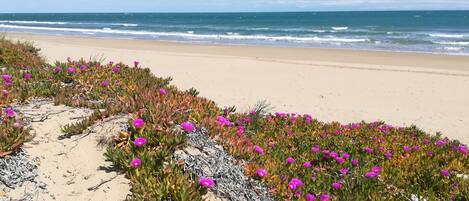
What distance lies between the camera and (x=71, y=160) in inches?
170

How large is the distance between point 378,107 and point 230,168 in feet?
32.4

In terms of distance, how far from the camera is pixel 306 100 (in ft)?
45.3

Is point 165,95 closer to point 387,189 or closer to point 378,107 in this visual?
point 387,189

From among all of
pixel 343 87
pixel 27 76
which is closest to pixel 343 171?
pixel 27 76

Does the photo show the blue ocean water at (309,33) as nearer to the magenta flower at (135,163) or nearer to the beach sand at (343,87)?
the beach sand at (343,87)

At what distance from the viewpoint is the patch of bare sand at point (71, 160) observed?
3.89 meters

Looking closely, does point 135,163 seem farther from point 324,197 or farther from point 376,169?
point 376,169

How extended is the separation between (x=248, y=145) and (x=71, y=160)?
196cm

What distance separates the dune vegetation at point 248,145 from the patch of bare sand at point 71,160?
139mm

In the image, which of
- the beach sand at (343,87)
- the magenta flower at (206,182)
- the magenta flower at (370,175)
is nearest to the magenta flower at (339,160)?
the magenta flower at (370,175)

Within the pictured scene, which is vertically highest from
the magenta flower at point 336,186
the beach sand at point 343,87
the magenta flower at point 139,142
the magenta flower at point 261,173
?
the magenta flower at point 139,142

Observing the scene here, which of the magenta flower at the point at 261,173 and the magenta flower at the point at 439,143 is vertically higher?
the magenta flower at the point at 261,173

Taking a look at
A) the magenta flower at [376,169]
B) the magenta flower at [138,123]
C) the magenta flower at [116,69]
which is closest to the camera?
the magenta flower at [138,123]

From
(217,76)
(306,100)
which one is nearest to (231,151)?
Answer: (306,100)
